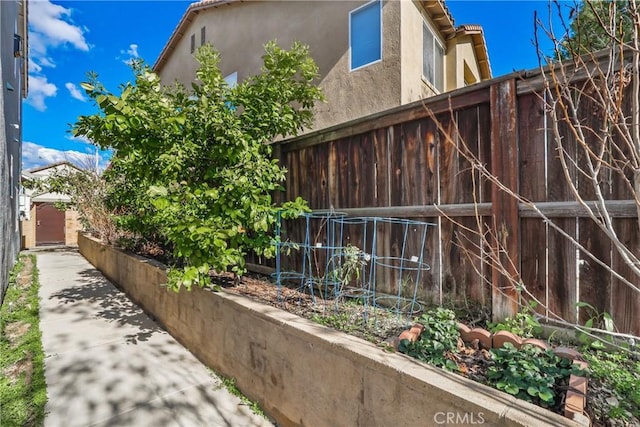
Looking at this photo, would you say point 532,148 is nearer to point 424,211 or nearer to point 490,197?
point 490,197

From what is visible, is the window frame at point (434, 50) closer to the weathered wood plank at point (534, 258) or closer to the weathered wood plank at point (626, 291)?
the weathered wood plank at point (534, 258)

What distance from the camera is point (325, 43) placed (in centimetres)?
647

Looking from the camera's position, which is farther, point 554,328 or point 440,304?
point 440,304

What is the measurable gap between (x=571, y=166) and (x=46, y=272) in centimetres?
1062

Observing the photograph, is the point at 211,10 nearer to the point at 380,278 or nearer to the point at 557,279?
the point at 380,278

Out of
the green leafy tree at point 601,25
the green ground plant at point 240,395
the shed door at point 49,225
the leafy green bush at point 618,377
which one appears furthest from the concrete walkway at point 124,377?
the shed door at point 49,225

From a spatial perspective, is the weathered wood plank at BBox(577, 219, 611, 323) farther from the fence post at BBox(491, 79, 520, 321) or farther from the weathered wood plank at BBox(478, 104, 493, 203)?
the weathered wood plank at BBox(478, 104, 493, 203)

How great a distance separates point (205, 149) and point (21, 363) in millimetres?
2978

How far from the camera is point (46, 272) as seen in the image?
7953 mm

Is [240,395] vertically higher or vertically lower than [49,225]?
lower

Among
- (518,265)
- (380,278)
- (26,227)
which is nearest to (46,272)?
(380,278)

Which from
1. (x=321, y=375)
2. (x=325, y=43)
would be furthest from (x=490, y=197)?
(x=325, y=43)

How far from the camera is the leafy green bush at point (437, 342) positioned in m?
1.95

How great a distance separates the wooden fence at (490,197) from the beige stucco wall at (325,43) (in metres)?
2.60
